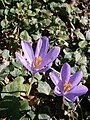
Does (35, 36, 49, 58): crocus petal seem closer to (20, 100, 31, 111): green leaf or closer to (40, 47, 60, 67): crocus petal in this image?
(40, 47, 60, 67): crocus petal

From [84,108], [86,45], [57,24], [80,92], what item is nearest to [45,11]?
[57,24]

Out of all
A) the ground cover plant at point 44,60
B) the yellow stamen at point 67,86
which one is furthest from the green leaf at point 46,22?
the yellow stamen at point 67,86

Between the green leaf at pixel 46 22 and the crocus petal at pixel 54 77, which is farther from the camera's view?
the green leaf at pixel 46 22

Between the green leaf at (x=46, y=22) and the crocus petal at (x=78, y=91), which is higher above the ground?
the green leaf at (x=46, y=22)

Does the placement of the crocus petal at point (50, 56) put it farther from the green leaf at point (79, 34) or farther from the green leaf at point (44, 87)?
the green leaf at point (79, 34)

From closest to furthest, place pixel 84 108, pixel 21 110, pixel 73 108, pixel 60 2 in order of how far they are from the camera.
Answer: pixel 21 110 → pixel 73 108 → pixel 84 108 → pixel 60 2

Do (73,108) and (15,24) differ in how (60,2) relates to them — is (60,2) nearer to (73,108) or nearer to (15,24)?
(15,24)

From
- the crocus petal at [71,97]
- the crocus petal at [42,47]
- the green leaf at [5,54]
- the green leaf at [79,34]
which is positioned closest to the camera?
the crocus petal at [71,97]

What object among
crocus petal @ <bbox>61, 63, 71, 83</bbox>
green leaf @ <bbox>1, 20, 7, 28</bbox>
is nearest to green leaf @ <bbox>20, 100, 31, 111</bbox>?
crocus petal @ <bbox>61, 63, 71, 83</bbox>
